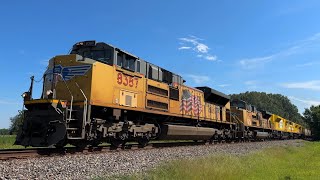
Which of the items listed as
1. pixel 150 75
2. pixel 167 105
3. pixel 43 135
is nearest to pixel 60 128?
pixel 43 135

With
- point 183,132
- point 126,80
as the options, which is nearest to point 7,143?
point 183,132

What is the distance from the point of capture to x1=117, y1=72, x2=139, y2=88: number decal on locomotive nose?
41.0ft

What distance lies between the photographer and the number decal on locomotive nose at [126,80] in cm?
1250

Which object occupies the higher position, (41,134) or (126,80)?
(126,80)

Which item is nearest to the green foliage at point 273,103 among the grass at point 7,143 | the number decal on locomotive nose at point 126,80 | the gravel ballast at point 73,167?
the grass at point 7,143

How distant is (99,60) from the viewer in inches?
485

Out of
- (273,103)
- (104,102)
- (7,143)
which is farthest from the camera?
(273,103)

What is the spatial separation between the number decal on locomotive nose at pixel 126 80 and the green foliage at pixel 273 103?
119 meters

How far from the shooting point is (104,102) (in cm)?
1169

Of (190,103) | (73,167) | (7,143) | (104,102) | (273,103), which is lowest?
(7,143)

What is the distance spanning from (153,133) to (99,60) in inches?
188

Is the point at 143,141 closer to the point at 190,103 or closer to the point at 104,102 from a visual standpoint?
the point at 104,102

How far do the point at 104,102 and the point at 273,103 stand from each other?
468 ft

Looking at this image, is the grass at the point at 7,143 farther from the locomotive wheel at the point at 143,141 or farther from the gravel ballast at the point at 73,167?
the gravel ballast at the point at 73,167
